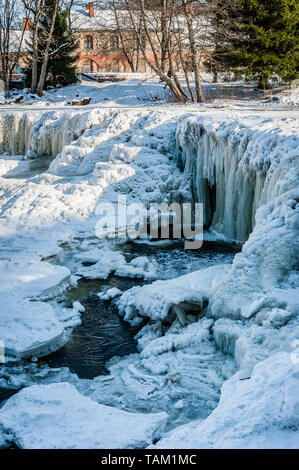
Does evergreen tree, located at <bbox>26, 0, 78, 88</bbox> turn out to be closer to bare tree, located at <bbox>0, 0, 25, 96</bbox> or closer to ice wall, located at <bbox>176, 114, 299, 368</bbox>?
bare tree, located at <bbox>0, 0, 25, 96</bbox>

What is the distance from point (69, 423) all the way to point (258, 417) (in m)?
1.86

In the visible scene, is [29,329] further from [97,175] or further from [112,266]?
[97,175]

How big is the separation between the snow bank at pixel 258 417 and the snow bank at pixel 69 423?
611mm

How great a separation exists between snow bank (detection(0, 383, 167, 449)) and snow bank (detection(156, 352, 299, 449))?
0.61 metres

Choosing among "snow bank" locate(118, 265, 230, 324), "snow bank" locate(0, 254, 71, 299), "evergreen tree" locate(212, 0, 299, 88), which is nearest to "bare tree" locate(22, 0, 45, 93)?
"evergreen tree" locate(212, 0, 299, 88)

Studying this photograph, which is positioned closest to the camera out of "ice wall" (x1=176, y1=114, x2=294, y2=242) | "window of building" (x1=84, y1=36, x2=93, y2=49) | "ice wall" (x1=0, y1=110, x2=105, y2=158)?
"ice wall" (x1=176, y1=114, x2=294, y2=242)

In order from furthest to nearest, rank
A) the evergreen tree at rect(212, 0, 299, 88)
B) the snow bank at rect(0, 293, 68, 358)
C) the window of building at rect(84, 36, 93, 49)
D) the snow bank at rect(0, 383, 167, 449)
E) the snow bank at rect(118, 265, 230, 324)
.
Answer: the window of building at rect(84, 36, 93, 49), the evergreen tree at rect(212, 0, 299, 88), the snow bank at rect(118, 265, 230, 324), the snow bank at rect(0, 293, 68, 358), the snow bank at rect(0, 383, 167, 449)

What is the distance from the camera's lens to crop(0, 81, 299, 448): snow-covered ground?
448 centimetres

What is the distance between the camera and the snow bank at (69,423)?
446cm

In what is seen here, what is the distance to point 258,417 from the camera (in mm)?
3699

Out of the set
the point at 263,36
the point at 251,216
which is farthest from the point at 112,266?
the point at 263,36

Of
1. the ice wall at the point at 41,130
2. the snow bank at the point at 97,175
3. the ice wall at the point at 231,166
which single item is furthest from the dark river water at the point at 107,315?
the ice wall at the point at 41,130

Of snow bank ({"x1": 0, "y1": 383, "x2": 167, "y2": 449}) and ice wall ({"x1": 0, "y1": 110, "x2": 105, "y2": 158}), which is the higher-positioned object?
ice wall ({"x1": 0, "y1": 110, "x2": 105, "y2": 158})

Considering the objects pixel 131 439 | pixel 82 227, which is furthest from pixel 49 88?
pixel 131 439
